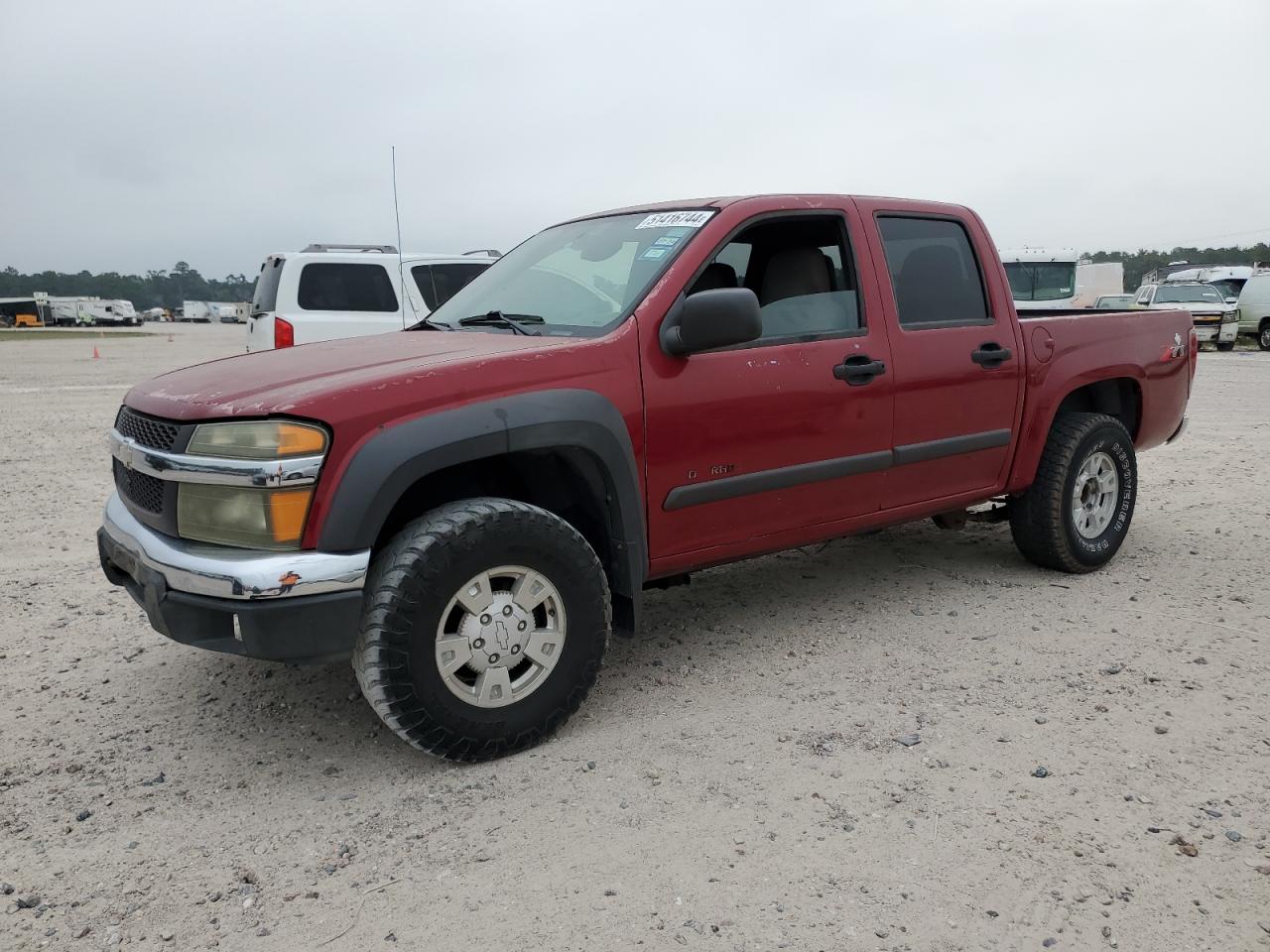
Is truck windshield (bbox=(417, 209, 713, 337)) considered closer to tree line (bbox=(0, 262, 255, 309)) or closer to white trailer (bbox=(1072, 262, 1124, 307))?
white trailer (bbox=(1072, 262, 1124, 307))

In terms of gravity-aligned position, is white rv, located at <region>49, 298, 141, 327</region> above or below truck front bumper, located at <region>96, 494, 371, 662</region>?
above

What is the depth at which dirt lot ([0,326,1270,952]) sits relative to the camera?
2301mm

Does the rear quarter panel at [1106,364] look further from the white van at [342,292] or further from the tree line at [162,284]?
the tree line at [162,284]

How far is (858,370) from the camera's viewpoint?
3.79 metres

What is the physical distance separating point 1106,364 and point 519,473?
3.14m

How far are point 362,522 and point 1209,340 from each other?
943 inches

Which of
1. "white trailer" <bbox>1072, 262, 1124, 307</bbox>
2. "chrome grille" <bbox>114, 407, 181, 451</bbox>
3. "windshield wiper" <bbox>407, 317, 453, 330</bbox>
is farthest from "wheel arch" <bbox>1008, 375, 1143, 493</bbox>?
"white trailer" <bbox>1072, 262, 1124, 307</bbox>

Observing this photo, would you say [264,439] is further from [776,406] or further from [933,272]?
[933,272]

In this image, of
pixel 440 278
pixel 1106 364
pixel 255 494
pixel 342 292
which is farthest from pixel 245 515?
pixel 440 278

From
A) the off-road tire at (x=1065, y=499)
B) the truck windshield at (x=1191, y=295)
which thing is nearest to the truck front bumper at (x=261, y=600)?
the off-road tire at (x=1065, y=499)

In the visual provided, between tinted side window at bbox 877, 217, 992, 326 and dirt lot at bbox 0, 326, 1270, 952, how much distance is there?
1.33 m

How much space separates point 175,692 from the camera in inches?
144

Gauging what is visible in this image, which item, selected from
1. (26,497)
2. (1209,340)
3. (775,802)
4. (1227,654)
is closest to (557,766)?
(775,802)

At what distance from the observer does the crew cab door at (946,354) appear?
4.03 m
